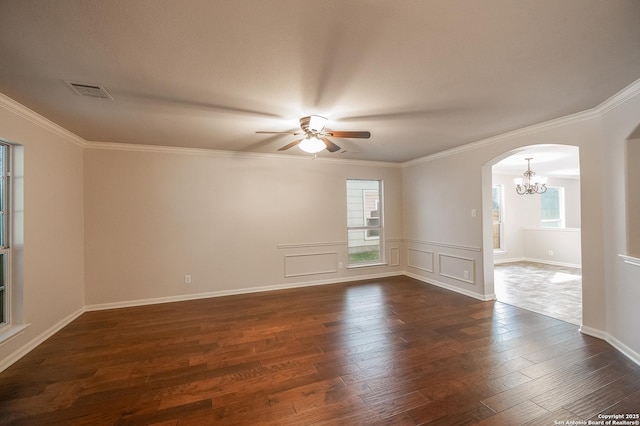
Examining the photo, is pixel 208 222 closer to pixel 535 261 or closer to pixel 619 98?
pixel 619 98

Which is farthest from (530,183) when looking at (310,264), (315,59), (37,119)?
(37,119)

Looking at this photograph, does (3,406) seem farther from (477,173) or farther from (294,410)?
(477,173)

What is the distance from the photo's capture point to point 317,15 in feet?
4.59

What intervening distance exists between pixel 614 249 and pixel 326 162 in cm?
400

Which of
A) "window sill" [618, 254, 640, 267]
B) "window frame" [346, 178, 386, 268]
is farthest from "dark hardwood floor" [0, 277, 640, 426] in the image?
"window frame" [346, 178, 386, 268]

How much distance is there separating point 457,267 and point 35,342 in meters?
5.67

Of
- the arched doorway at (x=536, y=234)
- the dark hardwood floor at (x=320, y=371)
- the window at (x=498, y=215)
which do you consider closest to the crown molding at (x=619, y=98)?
the arched doorway at (x=536, y=234)

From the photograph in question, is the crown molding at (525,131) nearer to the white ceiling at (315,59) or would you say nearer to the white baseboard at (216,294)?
the white ceiling at (315,59)

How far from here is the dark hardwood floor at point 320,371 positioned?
1753 millimetres

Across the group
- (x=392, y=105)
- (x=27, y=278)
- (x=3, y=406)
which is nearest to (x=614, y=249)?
(x=392, y=105)

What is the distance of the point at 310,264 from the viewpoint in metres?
4.92

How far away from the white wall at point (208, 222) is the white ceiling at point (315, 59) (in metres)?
1.15

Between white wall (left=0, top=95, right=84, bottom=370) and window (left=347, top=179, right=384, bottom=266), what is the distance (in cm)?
432

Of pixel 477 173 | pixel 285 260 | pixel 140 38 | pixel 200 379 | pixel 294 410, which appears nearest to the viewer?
pixel 140 38
